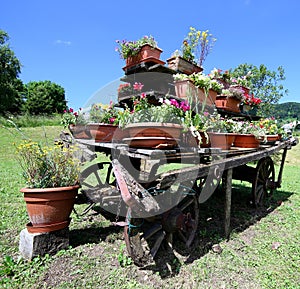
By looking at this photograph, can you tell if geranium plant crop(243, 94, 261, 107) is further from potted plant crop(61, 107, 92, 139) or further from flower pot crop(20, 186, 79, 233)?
flower pot crop(20, 186, 79, 233)

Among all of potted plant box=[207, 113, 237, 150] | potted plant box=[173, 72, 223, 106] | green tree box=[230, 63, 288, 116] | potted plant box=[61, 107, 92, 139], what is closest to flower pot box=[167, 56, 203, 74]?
potted plant box=[173, 72, 223, 106]

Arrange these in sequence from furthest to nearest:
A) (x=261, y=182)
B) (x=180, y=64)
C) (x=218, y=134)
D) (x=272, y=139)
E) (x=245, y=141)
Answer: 1. (x=261, y=182)
2. (x=272, y=139)
3. (x=180, y=64)
4. (x=245, y=141)
5. (x=218, y=134)

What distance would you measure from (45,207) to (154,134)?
1224mm

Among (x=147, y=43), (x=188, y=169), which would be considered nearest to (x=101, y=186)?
(x=188, y=169)

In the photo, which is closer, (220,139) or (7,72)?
(220,139)

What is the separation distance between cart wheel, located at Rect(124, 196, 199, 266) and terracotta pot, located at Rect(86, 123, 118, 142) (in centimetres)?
102

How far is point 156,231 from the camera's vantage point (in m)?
2.17

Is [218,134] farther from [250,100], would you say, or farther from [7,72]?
[7,72]

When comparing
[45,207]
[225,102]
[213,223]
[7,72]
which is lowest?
[213,223]

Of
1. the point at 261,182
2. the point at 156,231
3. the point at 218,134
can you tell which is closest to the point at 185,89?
the point at 218,134

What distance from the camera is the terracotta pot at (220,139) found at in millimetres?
→ 2332

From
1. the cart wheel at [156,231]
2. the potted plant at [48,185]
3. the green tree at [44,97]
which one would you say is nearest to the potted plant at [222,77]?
the cart wheel at [156,231]

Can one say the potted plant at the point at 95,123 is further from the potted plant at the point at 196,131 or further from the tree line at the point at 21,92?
the tree line at the point at 21,92

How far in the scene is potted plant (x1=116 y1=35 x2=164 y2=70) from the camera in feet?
10.6
